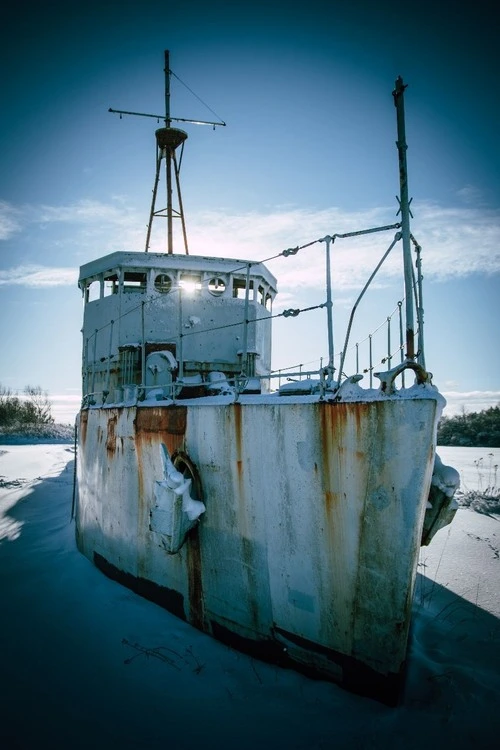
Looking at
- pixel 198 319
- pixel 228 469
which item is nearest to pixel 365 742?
pixel 228 469

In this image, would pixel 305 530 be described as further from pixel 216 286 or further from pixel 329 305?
pixel 216 286

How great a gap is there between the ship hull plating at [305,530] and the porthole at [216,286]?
379 centimetres

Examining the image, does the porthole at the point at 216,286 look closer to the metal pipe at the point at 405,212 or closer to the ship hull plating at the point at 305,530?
the ship hull plating at the point at 305,530

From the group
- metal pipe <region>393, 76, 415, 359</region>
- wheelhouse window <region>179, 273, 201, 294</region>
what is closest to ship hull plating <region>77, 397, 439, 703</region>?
metal pipe <region>393, 76, 415, 359</region>

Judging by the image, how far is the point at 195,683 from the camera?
152 inches

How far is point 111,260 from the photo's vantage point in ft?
28.2

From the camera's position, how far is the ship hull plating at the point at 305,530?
128 inches

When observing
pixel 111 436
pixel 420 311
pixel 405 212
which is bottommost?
pixel 111 436

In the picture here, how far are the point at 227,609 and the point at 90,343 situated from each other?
6.90 meters

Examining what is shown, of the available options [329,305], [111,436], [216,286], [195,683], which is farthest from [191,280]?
[195,683]

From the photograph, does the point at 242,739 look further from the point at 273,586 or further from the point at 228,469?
the point at 228,469

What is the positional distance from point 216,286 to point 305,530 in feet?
19.6

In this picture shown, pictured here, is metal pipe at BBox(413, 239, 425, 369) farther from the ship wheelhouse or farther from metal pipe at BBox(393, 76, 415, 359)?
the ship wheelhouse

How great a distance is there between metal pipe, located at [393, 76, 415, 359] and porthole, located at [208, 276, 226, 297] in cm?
528
